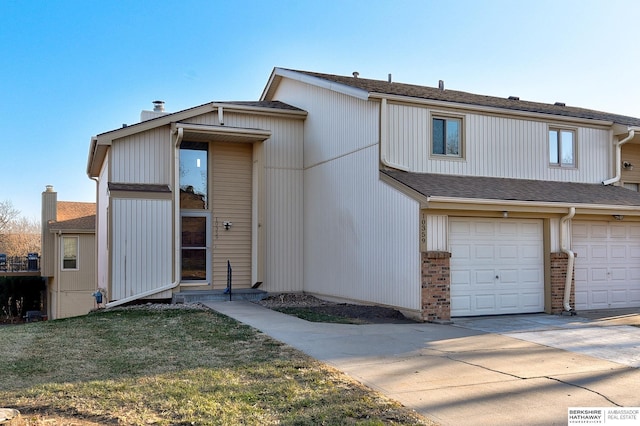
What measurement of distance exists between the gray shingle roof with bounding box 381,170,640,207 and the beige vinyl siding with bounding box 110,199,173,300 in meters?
6.08

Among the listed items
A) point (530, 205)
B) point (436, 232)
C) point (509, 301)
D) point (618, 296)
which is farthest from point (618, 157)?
point (436, 232)

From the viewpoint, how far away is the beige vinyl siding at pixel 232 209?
16219 millimetres

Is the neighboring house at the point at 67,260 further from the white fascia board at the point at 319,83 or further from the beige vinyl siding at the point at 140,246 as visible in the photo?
the beige vinyl siding at the point at 140,246

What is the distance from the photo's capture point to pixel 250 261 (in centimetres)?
1658

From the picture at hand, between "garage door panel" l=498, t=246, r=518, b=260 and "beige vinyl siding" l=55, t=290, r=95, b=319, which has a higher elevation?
"garage door panel" l=498, t=246, r=518, b=260

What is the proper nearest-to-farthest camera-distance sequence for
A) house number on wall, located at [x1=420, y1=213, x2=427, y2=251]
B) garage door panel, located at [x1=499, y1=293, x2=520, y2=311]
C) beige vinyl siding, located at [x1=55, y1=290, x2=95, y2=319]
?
1. house number on wall, located at [x1=420, y1=213, x2=427, y2=251]
2. garage door panel, located at [x1=499, y1=293, x2=520, y2=311]
3. beige vinyl siding, located at [x1=55, y1=290, x2=95, y2=319]

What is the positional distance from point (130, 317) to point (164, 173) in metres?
4.43

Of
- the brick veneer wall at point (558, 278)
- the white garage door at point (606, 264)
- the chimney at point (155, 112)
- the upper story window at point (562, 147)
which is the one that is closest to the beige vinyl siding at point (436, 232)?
the brick veneer wall at point (558, 278)

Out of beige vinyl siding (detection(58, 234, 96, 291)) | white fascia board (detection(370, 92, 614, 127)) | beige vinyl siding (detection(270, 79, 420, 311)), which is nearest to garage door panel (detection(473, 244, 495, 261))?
beige vinyl siding (detection(270, 79, 420, 311))

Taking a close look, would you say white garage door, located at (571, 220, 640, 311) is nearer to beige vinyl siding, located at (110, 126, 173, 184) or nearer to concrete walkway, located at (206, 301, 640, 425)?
concrete walkway, located at (206, 301, 640, 425)

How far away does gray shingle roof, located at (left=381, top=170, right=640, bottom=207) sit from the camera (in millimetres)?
12367

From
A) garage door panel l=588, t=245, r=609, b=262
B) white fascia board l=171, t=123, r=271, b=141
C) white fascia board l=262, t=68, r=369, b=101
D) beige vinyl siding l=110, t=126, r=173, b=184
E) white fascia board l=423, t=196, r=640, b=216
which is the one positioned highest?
white fascia board l=262, t=68, r=369, b=101

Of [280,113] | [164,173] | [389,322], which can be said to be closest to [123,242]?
[164,173]

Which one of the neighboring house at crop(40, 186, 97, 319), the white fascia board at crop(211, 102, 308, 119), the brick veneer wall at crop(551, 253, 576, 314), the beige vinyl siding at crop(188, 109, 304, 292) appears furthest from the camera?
the neighboring house at crop(40, 186, 97, 319)
